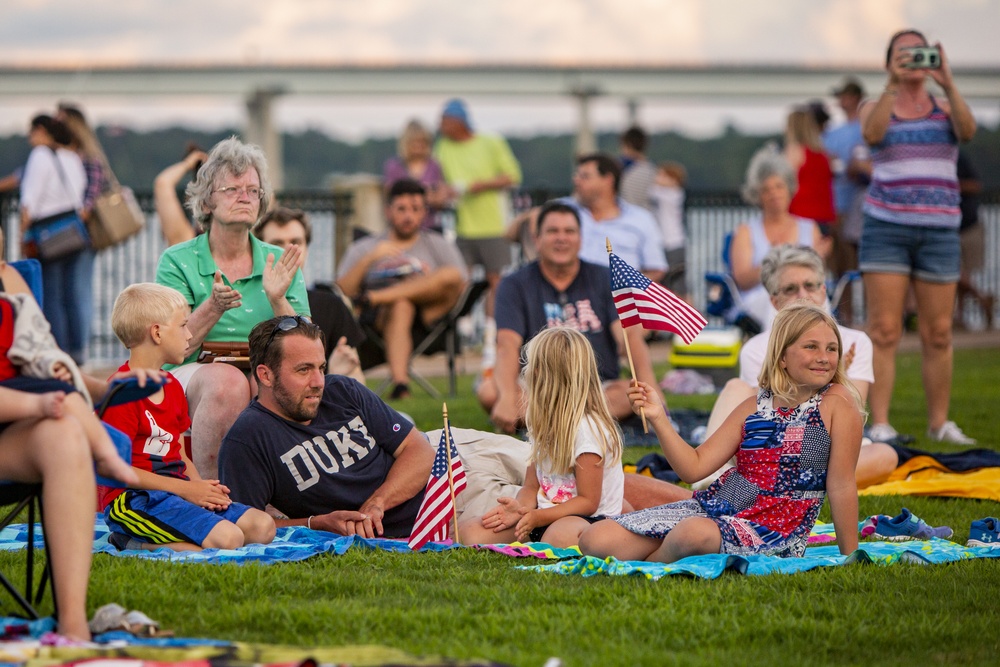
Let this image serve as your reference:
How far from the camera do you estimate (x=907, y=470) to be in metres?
7.05

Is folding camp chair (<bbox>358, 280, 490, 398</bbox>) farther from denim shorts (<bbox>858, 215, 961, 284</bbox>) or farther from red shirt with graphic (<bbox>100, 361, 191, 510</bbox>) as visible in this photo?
red shirt with graphic (<bbox>100, 361, 191, 510</bbox>)

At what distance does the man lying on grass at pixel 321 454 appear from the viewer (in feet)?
17.4

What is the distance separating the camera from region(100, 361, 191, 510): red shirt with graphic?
→ 4953 mm

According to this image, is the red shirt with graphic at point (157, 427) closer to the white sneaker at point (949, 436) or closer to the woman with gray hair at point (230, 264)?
the woman with gray hair at point (230, 264)

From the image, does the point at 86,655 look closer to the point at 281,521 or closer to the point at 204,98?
the point at 281,521

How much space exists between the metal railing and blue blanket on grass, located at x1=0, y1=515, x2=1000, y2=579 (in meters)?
→ 9.94

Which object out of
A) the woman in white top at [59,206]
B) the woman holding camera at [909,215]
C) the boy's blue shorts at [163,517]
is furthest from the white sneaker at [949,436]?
the woman in white top at [59,206]

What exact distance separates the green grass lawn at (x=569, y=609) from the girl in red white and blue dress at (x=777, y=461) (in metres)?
0.27

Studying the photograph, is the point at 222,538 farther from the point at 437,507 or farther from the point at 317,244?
the point at 317,244

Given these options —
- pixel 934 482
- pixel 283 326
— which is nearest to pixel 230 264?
pixel 283 326

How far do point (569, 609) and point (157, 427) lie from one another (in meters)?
1.81

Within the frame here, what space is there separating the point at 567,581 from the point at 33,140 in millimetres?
8451

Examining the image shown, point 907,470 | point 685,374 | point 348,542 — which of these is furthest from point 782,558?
point 685,374

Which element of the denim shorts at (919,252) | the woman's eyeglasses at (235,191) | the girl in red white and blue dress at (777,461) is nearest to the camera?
the girl in red white and blue dress at (777,461)
